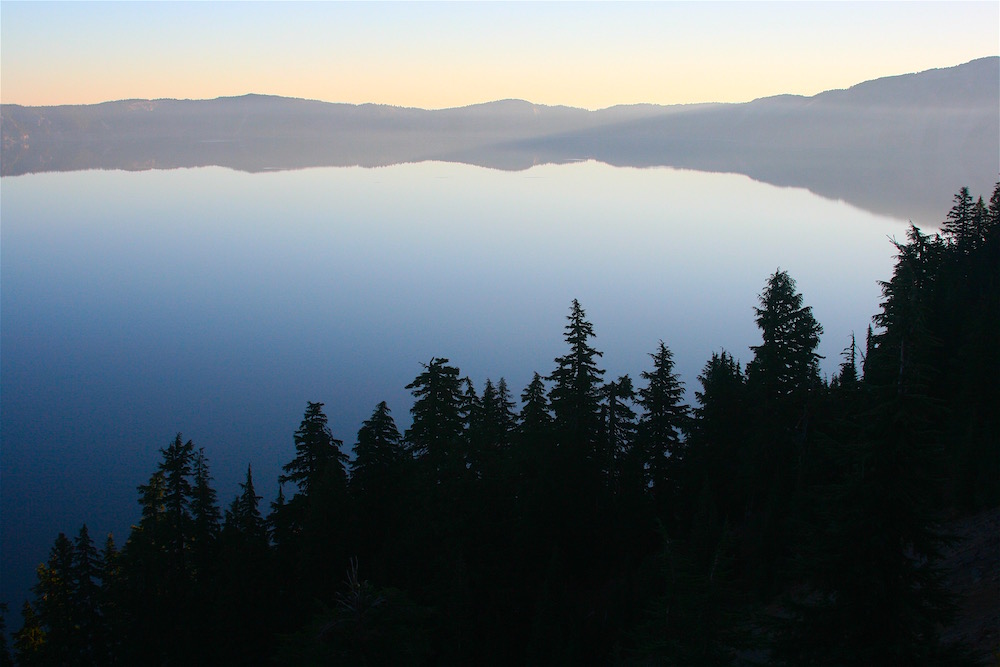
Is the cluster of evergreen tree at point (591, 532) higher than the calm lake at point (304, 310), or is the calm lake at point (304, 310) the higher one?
the calm lake at point (304, 310)

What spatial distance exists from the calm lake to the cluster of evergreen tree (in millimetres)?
10229

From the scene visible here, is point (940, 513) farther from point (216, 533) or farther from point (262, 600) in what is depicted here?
point (216, 533)

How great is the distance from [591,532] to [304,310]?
1981 inches

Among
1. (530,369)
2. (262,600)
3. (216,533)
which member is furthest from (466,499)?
(530,369)

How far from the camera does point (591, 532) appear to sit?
79.5ft

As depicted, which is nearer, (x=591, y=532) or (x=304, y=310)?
(x=591, y=532)

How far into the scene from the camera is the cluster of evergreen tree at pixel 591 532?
1084cm

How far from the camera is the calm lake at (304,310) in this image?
4147 cm

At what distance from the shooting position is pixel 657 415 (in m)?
28.5

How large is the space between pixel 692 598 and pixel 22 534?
3321cm

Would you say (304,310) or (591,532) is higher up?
(304,310)

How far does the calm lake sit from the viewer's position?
136ft

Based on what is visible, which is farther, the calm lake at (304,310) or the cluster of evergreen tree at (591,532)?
the calm lake at (304,310)

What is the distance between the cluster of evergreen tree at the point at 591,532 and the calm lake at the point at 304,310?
403 inches
